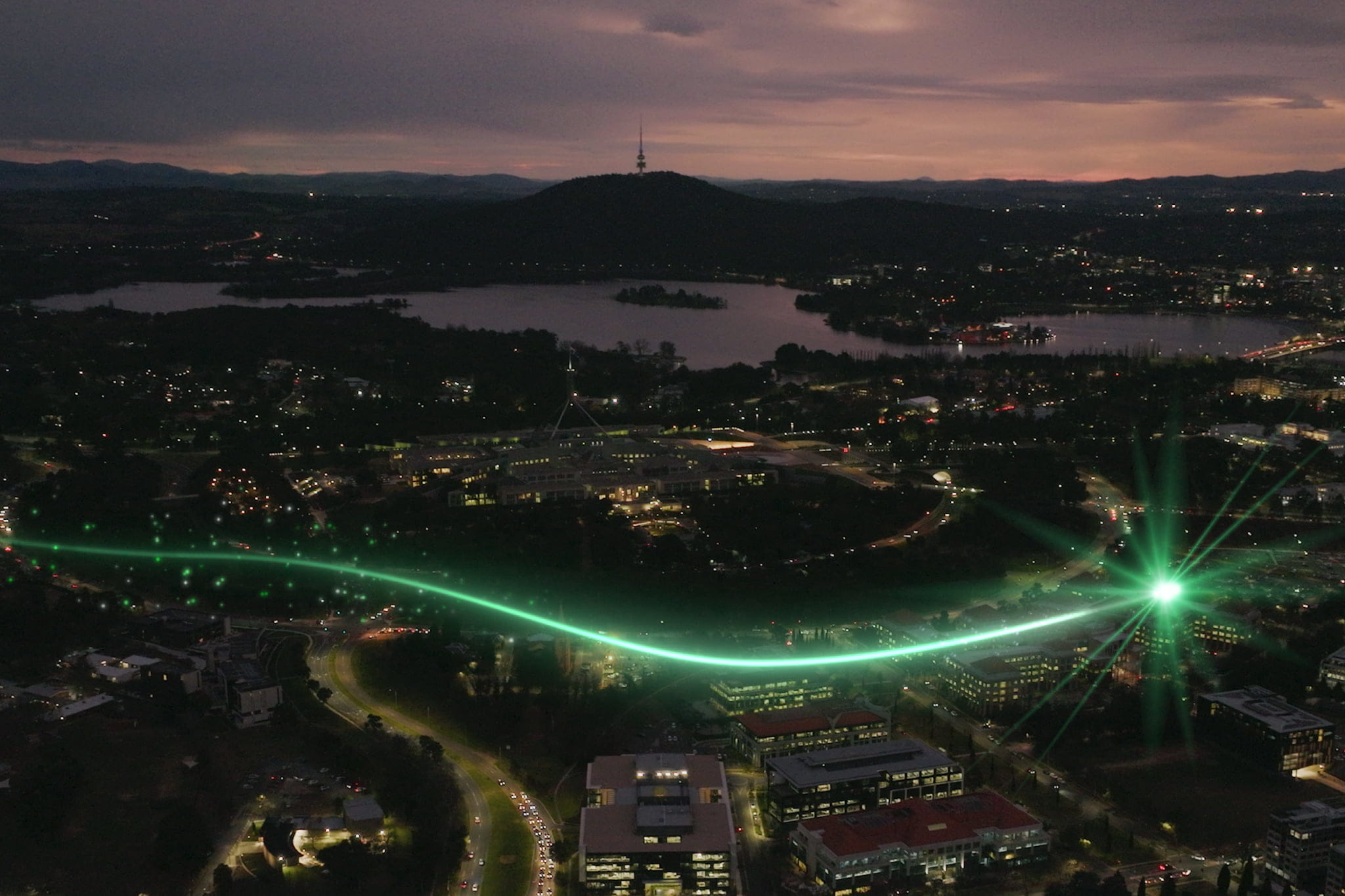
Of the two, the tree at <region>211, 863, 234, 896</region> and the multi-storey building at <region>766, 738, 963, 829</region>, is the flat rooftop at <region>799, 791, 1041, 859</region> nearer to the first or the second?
the multi-storey building at <region>766, 738, 963, 829</region>

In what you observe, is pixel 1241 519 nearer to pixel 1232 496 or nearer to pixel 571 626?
pixel 1232 496

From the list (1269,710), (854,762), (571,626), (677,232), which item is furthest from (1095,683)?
(677,232)

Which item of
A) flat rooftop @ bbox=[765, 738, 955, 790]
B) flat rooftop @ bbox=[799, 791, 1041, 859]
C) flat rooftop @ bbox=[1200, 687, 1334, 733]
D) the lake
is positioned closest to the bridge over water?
the lake

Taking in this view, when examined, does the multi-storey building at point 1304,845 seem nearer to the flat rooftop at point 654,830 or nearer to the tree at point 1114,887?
the tree at point 1114,887

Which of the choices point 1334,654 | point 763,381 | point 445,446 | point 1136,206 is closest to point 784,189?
point 1136,206

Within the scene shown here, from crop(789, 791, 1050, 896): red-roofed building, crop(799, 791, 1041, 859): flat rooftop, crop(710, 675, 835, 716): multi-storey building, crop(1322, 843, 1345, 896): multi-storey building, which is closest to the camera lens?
crop(1322, 843, 1345, 896): multi-storey building

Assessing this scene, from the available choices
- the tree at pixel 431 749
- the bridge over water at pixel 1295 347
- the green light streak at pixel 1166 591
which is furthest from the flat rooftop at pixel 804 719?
the bridge over water at pixel 1295 347
